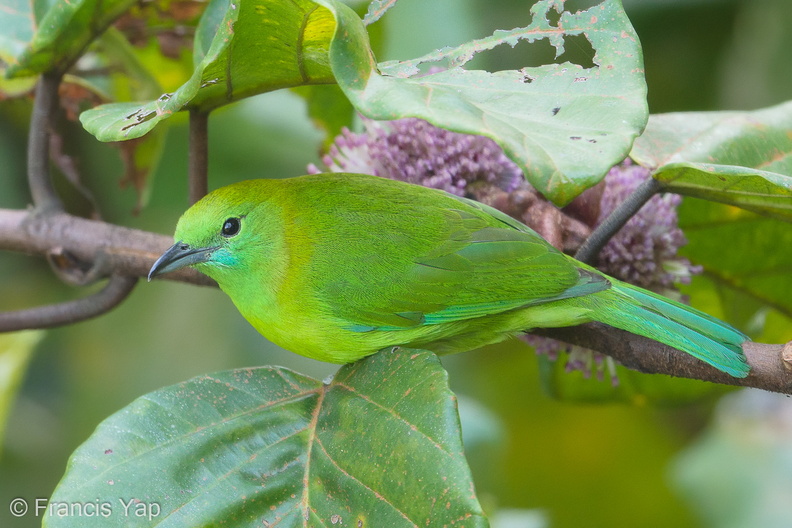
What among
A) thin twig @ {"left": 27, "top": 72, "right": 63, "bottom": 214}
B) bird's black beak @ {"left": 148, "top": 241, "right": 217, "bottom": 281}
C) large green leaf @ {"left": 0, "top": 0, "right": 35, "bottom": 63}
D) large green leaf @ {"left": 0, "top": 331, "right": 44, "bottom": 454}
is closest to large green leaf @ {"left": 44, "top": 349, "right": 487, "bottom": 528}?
bird's black beak @ {"left": 148, "top": 241, "right": 217, "bottom": 281}

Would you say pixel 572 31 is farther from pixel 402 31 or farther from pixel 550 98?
pixel 402 31

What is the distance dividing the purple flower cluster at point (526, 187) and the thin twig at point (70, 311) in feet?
2.20

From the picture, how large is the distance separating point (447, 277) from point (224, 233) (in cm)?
54

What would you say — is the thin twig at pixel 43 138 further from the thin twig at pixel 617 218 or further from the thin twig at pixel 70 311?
the thin twig at pixel 617 218

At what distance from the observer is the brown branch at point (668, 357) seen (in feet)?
4.51

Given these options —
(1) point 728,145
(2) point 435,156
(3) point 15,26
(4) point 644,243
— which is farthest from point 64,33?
(1) point 728,145

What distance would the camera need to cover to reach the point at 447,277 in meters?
1.74

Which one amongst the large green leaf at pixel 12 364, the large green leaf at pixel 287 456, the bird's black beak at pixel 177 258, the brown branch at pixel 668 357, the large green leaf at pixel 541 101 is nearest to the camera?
the large green leaf at pixel 541 101

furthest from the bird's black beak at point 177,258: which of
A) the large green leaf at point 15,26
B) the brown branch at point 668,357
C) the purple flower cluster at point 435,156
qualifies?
the brown branch at point 668,357

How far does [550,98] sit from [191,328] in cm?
234

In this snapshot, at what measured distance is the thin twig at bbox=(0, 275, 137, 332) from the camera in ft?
6.11

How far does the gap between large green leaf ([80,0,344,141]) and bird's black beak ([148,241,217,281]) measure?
13.1 inches

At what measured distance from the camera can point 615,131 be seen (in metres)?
1.15

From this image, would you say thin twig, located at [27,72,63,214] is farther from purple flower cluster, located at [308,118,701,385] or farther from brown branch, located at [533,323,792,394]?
brown branch, located at [533,323,792,394]
